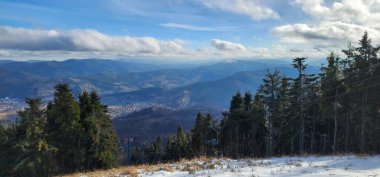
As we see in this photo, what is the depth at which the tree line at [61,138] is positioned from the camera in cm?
3944

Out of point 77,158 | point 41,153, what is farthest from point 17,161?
point 77,158

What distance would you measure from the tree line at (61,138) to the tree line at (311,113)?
13617 mm

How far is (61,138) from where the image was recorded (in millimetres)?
42156

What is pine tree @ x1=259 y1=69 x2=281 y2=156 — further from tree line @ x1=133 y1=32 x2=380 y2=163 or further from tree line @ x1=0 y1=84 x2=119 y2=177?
tree line @ x1=0 y1=84 x2=119 y2=177

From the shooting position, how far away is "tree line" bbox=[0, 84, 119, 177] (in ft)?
129

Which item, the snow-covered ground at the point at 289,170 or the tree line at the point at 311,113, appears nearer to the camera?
the snow-covered ground at the point at 289,170

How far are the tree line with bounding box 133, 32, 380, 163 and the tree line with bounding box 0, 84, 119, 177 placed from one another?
13.6 metres

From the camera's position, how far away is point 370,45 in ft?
127

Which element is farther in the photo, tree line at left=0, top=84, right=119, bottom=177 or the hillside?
tree line at left=0, top=84, right=119, bottom=177

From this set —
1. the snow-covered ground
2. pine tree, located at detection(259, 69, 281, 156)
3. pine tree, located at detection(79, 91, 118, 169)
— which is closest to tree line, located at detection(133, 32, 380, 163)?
pine tree, located at detection(259, 69, 281, 156)

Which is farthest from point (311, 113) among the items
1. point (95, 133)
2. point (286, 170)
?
point (286, 170)

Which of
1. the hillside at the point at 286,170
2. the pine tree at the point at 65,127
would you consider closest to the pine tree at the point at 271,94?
the pine tree at the point at 65,127

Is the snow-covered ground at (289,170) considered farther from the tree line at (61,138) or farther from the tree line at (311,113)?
the tree line at (61,138)

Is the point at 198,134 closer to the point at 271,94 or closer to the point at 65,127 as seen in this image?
the point at 271,94
